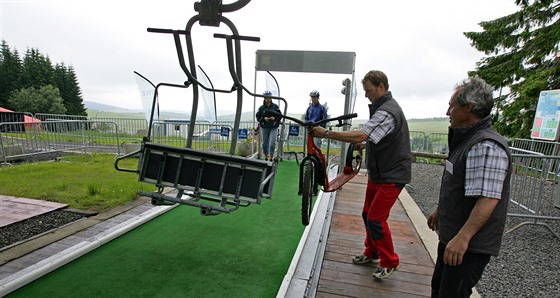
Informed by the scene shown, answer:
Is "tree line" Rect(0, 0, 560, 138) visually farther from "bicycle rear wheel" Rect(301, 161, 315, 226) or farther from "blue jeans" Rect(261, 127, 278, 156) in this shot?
"bicycle rear wheel" Rect(301, 161, 315, 226)

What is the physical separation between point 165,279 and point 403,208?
3.73 metres

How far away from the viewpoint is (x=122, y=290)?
2.50 m

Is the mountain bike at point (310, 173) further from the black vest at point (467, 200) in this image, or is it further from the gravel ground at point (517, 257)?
the gravel ground at point (517, 257)

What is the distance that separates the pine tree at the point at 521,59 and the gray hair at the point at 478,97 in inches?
478

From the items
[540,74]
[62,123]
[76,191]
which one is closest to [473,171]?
[76,191]

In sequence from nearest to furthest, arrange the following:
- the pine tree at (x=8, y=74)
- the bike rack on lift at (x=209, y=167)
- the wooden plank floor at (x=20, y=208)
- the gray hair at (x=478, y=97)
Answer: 1. the gray hair at (x=478, y=97)
2. the bike rack on lift at (x=209, y=167)
3. the wooden plank floor at (x=20, y=208)
4. the pine tree at (x=8, y=74)

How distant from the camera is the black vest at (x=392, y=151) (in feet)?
8.14

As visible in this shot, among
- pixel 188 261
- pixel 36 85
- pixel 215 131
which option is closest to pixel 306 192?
pixel 188 261

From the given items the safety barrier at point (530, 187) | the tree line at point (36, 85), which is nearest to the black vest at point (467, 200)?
the safety barrier at point (530, 187)

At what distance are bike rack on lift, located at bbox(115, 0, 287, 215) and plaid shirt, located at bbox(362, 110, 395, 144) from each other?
795 mm

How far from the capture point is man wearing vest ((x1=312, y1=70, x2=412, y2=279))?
7.84ft

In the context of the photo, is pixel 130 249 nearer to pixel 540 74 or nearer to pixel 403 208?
pixel 403 208

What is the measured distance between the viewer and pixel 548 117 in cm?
653

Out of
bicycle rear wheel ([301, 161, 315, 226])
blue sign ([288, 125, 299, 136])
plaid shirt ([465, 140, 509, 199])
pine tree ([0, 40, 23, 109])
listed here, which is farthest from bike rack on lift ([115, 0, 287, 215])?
pine tree ([0, 40, 23, 109])
